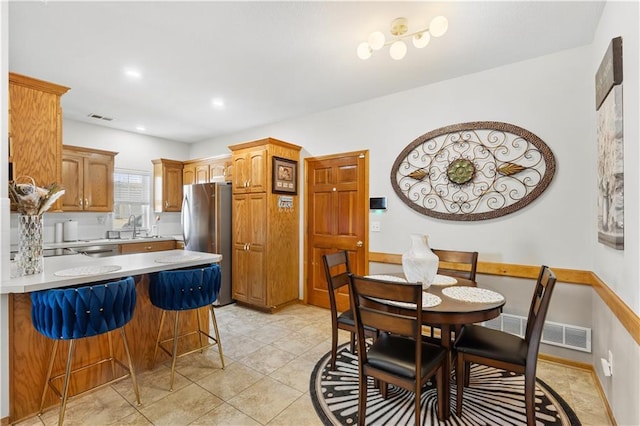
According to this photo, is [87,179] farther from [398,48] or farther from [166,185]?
[398,48]

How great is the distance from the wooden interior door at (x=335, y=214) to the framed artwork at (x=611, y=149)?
83.6 inches

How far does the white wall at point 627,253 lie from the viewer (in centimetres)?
147

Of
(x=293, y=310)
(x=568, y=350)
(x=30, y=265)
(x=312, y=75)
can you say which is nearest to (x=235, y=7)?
(x=312, y=75)

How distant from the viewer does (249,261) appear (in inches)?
162

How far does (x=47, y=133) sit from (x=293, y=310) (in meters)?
3.29

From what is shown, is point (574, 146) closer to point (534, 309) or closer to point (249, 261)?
point (534, 309)

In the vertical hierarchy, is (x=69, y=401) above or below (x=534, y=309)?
below

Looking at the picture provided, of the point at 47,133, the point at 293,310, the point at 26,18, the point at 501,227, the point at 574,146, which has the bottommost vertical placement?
the point at 293,310

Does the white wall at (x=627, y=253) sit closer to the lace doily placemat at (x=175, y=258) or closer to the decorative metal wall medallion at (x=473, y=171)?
the decorative metal wall medallion at (x=473, y=171)

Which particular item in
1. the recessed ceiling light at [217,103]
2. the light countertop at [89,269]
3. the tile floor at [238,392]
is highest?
the recessed ceiling light at [217,103]

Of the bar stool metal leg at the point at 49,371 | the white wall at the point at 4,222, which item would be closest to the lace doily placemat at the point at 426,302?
the bar stool metal leg at the point at 49,371

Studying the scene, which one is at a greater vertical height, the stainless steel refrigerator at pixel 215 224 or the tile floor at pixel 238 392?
the stainless steel refrigerator at pixel 215 224

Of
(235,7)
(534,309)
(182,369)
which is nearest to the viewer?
(534,309)

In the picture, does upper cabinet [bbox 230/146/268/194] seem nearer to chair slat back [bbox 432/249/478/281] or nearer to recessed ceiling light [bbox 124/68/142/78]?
recessed ceiling light [bbox 124/68/142/78]
